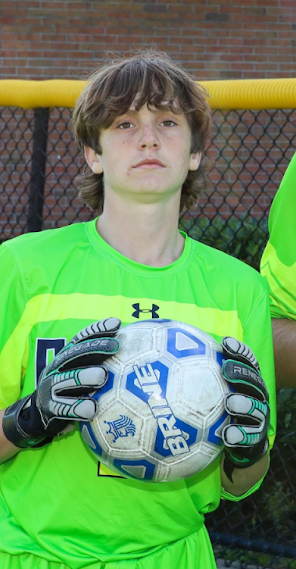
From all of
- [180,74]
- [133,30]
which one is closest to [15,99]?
[180,74]

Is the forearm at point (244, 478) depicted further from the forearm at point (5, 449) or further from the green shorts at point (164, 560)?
the forearm at point (5, 449)

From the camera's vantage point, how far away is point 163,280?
2.00 meters

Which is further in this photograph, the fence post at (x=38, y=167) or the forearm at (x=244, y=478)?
the fence post at (x=38, y=167)

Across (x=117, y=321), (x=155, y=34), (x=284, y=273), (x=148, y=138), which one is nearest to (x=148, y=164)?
(x=148, y=138)

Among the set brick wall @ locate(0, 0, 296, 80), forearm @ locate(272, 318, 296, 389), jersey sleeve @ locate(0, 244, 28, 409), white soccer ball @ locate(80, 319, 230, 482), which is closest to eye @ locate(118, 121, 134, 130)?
jersey sleeve @ locate(0, 244, 28, 409)

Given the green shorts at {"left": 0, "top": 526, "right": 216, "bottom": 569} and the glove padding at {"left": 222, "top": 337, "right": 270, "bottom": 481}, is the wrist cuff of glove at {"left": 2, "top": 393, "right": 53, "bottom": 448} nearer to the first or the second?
the green shorts at {"left": 0, "top": 526, "right": 216, "bottom": 569}

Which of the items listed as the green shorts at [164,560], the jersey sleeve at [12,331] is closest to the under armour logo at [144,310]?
the jersey sleeve at [12,331]

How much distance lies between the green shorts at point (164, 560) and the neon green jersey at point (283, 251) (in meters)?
0.86

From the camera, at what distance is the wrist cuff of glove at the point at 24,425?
5.79ft

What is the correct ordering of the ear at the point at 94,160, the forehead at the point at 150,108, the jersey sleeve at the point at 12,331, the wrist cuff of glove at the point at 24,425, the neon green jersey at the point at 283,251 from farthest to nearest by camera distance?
the neon green jersey at the point at 283,251, the ear at the point at 94,160, the forehead at the point at 150,108, the jersey sleeve at the point at 12,331, the wrist cuff of glove at the point at 24,425

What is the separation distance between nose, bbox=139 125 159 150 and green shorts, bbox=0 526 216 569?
1.05 meters

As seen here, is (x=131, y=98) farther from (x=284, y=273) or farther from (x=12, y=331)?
(x=284, y=273)

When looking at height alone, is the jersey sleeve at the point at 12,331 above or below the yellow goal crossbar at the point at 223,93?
below

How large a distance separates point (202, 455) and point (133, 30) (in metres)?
7.26
